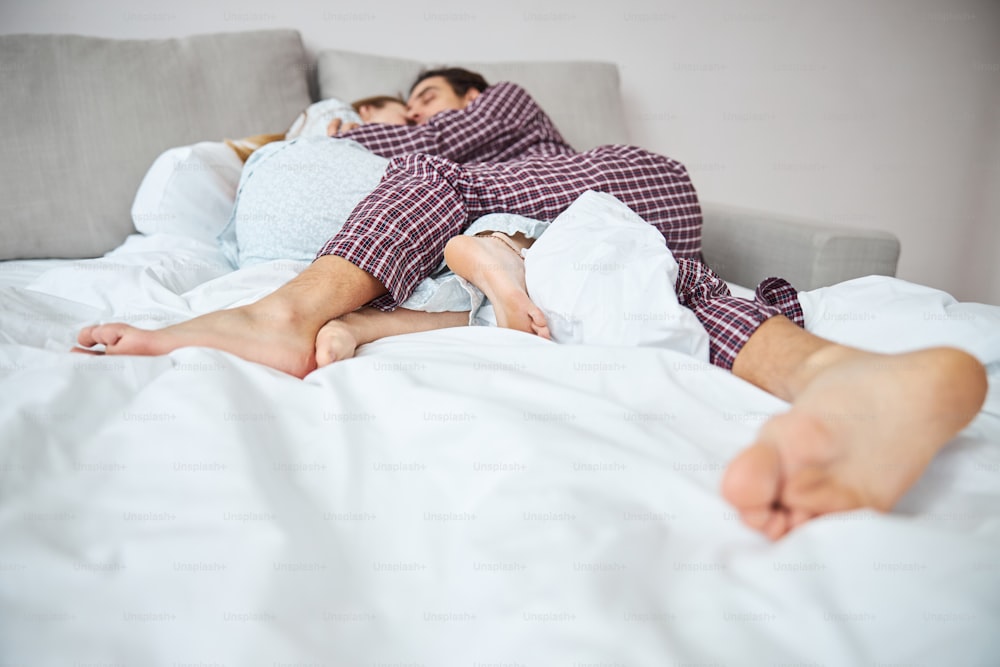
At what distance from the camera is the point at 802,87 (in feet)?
8.14

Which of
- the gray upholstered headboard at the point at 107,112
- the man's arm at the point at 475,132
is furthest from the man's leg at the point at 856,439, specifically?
the gray upholstered headboard at the point at 107,112

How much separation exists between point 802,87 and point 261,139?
2.04m

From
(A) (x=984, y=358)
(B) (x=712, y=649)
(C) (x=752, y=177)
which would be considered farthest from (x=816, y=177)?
(B) (x=712, y=649)

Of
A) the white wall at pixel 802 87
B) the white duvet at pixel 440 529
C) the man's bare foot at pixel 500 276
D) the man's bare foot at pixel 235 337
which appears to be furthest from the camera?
the white wall at pixel 802 87

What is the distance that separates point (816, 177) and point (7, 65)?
2.62 meters

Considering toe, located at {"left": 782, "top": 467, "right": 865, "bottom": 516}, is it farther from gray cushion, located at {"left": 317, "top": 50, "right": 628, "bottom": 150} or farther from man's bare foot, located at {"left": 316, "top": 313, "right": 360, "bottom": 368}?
gray cushion, located at {"left": 317, "top": 50, "right": 628, "bottom": 150}

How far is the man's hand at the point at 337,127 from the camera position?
1506mm

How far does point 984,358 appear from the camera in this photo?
0.79 m

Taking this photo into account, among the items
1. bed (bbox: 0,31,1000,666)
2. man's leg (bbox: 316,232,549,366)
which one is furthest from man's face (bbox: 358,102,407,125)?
bed (bbox: 0,31,1000,666)

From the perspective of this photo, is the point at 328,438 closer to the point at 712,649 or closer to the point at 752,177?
the point at 712,649

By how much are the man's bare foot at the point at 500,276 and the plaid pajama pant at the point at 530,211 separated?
0.08m

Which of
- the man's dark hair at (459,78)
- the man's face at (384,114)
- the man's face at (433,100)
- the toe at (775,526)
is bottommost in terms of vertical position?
the toe at (775,526)

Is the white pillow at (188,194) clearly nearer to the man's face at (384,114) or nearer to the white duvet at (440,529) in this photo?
the man's face at (384,114)

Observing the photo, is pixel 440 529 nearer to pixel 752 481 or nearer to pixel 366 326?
pixel 752 481
